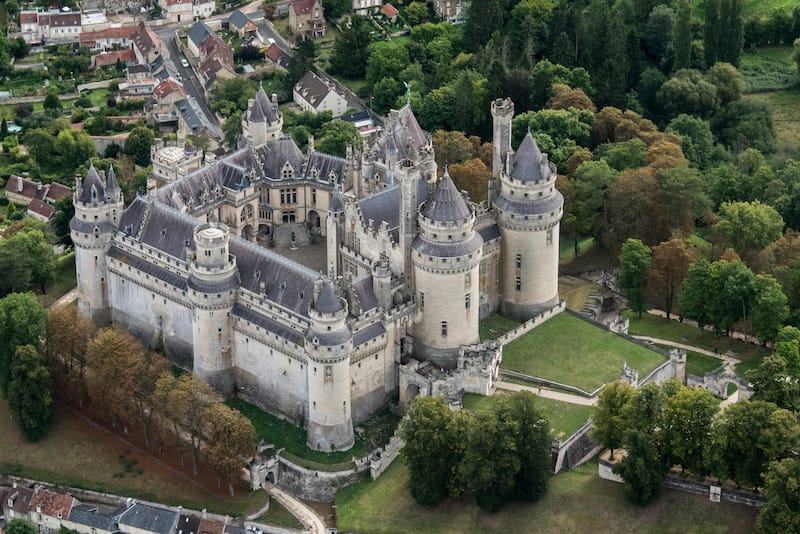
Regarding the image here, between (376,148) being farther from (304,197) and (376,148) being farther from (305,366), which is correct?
(305,366)

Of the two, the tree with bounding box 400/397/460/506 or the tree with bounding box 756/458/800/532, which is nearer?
the tree with bounding box 756/458/800/532

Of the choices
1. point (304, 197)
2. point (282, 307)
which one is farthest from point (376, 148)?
point (282, 307)

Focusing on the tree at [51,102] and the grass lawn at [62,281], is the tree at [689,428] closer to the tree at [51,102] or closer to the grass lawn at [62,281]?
the grass lawn at [62,281]

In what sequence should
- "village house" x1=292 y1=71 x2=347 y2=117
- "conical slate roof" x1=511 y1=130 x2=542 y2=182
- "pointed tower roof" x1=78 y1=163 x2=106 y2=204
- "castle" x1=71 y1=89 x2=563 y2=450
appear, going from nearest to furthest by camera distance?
"castle" x1=71 y1=89 x2=563 y2=450 < "conical slate roof" x1=511 y1=130 x2=542 y2=182 < "pointed tower roof" x1=78 y1=163 x2=106 y2=204 < "village house" x1=292 y1=71 x2=347 y2=117

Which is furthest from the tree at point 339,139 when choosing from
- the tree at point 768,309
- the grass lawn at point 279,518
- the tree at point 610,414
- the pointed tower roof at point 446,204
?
the tree at point 610,414

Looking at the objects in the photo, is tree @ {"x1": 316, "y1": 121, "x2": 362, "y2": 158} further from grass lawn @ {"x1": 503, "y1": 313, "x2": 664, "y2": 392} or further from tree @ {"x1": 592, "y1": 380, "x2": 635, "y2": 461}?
tree @ {"x1": 592, "y1": 380, "x2": 635, "y2": 461}

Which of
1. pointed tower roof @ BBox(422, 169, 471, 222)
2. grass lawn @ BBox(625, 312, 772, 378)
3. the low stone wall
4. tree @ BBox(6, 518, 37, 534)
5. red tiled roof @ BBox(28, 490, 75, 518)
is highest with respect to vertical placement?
pointed tower roof @ BBox(422, 169, 471, 222)

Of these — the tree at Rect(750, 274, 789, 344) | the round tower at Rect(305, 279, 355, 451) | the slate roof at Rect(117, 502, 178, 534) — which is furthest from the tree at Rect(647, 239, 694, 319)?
the slate roof at Rect(117, 502, 178, 534)
